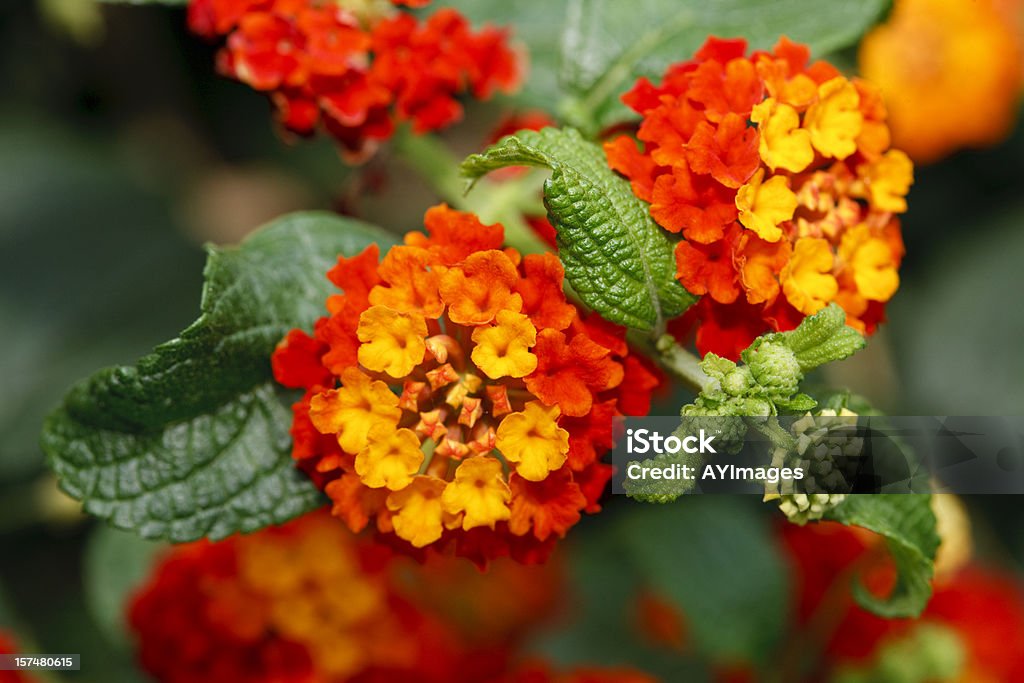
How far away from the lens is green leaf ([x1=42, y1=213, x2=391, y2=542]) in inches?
43.9

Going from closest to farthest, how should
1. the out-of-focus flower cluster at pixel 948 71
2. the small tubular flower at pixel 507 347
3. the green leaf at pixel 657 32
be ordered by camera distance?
the small tubular flower at pixel 507 347
the green leaf at pixel 657 32
the out-of-focus flower cluster at pixel 948 71

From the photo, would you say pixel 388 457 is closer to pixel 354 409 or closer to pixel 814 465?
pixel 354 409

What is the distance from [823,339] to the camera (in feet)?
3.27

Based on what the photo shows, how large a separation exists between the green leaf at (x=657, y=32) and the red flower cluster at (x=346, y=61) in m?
0.17

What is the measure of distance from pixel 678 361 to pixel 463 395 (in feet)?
0.79

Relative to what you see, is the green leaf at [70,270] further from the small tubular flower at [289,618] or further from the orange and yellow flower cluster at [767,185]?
the orange and yellow flower cluster at [767,185]

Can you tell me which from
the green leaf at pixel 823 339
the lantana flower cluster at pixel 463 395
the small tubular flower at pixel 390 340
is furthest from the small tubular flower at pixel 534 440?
the green leaf at pixel 823 339

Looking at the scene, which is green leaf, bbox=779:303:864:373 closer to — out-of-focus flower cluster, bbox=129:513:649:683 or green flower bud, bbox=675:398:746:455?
green flower bud, bbox=675:398:746:455

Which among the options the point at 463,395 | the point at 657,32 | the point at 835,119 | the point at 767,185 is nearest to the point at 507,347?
the point at 463,395

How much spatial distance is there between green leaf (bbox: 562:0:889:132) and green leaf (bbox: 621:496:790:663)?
2.85 feet

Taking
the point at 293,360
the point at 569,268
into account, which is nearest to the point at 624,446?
the point at 569,268

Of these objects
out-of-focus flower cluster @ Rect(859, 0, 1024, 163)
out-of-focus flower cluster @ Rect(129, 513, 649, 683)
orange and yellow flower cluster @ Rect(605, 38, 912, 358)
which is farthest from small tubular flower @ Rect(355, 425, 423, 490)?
out-of-focus flower cluster @ Rect(859, 0, 1024, 163)

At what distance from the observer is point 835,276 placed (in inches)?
43.6

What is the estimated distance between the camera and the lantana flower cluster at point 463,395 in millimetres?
982
